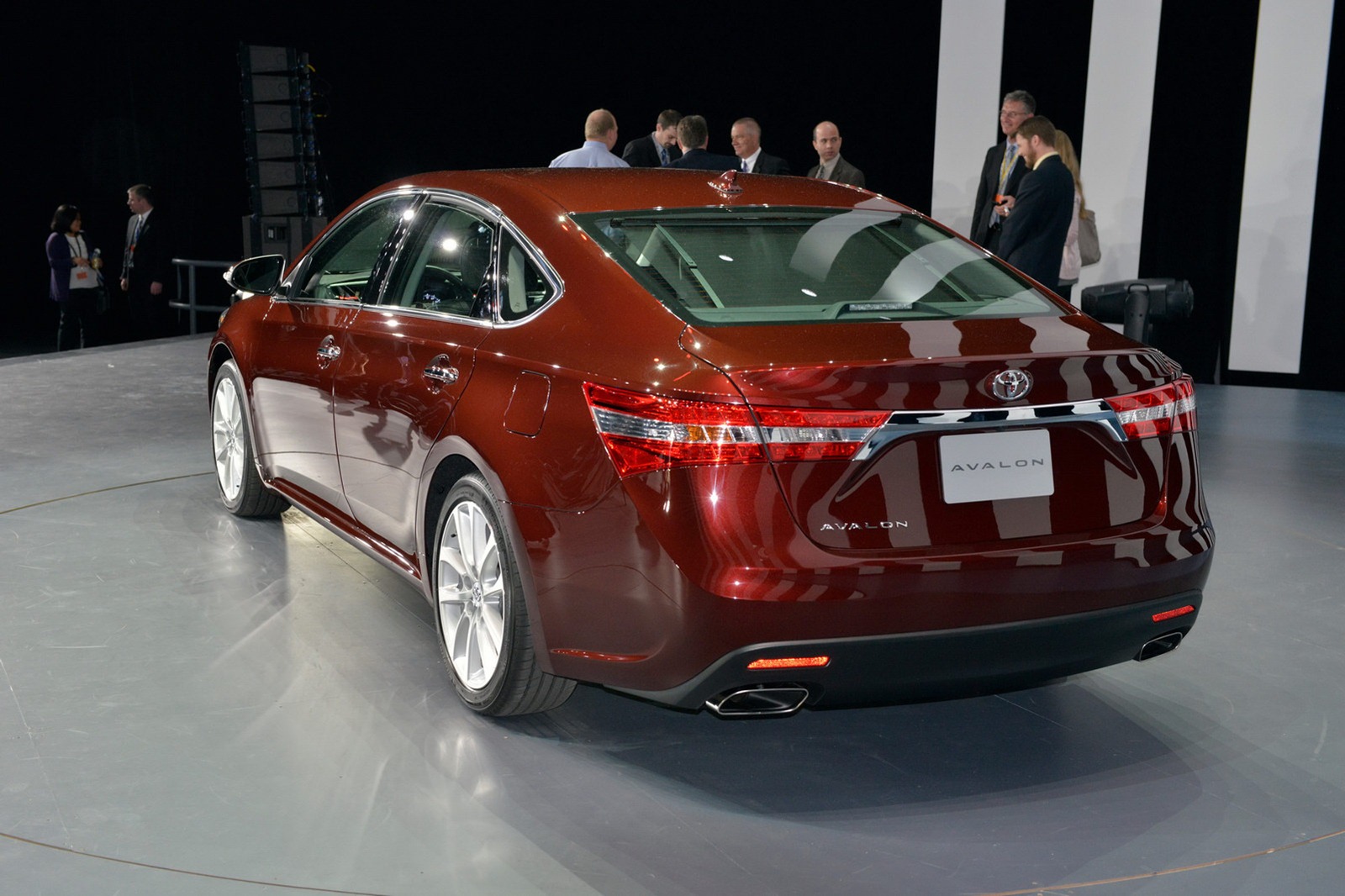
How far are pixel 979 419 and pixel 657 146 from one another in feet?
25.4

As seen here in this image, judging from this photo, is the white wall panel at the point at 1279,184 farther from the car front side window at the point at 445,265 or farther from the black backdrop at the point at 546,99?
the car front side window at the point at 445,265

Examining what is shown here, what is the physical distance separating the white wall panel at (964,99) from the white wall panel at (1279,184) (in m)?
1.92

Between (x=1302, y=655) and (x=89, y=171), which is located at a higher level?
(x=89, y=171)

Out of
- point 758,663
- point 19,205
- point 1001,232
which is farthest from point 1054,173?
point 19,205

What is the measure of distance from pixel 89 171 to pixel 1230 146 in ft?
45.7

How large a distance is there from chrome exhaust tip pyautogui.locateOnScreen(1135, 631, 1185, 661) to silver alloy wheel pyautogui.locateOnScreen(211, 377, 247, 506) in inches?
132

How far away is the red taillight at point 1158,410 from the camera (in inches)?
113

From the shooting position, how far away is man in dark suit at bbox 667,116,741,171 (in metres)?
8.83

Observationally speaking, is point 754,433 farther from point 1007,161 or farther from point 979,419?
point 1007,161

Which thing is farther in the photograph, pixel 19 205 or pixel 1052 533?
pixel 19 205

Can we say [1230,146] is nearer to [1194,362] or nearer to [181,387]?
[1194,362]

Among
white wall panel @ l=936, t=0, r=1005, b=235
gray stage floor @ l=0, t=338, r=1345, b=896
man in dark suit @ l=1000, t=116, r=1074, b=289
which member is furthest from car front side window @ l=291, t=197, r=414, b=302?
white wall panel @ l=936, t=0, r=1005, b=235

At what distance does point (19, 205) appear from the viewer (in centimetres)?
1788

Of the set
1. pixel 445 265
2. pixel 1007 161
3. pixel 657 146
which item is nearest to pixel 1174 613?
pixel 445 265
